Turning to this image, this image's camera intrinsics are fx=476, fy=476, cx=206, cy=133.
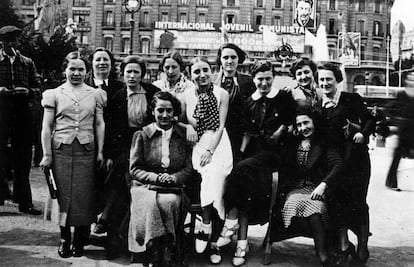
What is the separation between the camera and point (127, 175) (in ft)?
12.8

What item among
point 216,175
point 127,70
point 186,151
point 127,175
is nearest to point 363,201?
point 216,175

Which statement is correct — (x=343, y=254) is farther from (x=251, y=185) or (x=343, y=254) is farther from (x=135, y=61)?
(x=135, y=61)

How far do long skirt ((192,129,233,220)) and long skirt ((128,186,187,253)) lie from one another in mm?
334

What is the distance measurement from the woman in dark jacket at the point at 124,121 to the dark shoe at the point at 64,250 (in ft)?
1.14

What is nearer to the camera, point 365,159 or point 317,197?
point 317,197

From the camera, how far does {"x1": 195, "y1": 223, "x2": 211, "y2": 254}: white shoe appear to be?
12.6 feet

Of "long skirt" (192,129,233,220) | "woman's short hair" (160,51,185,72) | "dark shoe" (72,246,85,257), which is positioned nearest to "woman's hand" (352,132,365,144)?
"long skirt" (192,129,233,220)

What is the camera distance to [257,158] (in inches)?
155

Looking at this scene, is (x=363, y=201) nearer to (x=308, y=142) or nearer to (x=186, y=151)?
(x=308, y=142)

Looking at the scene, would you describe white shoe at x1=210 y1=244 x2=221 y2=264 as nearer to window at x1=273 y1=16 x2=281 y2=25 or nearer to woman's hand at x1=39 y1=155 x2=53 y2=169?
woman's hand at x1=39 y1=155 x2=53 y2=169

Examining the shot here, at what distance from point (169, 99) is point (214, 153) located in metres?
0.61

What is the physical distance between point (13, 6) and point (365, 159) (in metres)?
4.77

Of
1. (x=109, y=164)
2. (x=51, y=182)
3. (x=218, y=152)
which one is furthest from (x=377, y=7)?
(x=51, y=182)

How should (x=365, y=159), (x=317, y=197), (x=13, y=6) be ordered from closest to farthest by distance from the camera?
(x=317, y=197)
(x=365, y=159)
(x=13, y=6)
